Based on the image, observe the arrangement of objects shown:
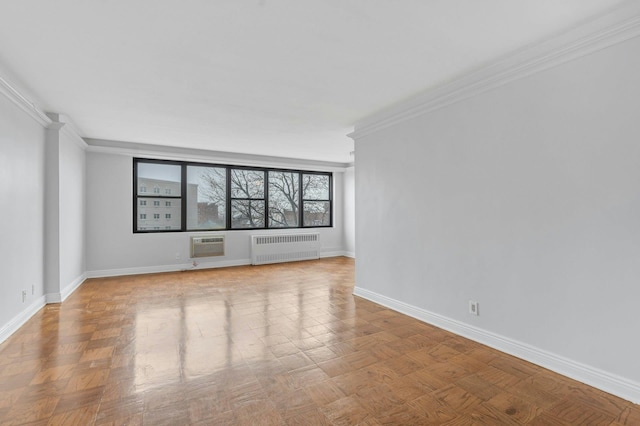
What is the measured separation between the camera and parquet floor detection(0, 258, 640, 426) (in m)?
1.82

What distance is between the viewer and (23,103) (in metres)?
3.17

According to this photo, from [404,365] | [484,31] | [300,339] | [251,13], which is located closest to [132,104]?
[251,13]

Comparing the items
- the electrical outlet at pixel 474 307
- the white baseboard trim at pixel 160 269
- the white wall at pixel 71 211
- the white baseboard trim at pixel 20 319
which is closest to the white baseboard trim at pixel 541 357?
the electrical outlet at pixel 474 307

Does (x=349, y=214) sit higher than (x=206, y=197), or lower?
lower

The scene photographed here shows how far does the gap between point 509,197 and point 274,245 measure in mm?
5219

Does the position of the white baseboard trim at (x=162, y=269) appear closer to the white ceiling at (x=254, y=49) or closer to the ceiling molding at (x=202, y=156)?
the ceiling molding at (x=202, y=156)

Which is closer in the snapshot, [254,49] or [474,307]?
[254,49]

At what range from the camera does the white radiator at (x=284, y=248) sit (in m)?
6.85

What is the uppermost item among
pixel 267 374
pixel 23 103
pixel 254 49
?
pixel 254 49

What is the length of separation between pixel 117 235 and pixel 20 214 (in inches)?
99.8

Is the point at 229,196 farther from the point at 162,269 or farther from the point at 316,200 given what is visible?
the point at 316,200

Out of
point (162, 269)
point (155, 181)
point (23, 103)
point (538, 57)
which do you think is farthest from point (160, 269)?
point (538, 57)

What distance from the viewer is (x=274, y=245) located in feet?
23.1

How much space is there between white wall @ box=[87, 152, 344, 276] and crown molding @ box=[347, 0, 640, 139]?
495 centimetres
